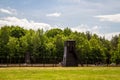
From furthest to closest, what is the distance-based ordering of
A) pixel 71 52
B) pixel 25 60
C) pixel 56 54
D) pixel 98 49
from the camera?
pixel 98 49 → pixel 56 54 → pixel 25 60 → pixel 71 52

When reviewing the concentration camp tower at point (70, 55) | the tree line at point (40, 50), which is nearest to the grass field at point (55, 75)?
the concentration camp tower at point (70, 55)

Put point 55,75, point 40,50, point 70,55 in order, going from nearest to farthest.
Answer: point 55,75 < point 70,55 < point 40,50

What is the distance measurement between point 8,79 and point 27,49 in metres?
59.1

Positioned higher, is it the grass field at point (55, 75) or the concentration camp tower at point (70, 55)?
the concentration camp tower at point (70, 55)

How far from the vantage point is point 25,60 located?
79750 millimetres

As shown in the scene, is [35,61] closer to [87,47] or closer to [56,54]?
[56,54]

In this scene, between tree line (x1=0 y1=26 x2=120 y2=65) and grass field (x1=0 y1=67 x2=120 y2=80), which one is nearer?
grass field (x1=0 y1=67 x2=120 y2=80)

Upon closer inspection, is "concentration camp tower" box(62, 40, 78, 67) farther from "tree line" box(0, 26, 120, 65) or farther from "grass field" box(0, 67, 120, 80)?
"grass field" box(0, 67, 120, 80)

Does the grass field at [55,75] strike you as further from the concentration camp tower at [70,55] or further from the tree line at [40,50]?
the tree line at [40,50]

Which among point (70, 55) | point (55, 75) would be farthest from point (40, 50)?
point (55, 75)

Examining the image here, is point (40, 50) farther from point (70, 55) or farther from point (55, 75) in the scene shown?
point (55, 75)

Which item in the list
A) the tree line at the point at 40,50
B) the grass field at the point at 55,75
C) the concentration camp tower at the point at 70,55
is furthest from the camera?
the tree line at the point at 40,50

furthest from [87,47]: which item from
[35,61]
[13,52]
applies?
[13,52]

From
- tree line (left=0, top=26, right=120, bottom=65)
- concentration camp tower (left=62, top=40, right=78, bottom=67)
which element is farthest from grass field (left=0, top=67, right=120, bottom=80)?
tree line (left=0, top=26, right=120, bottom=65)
